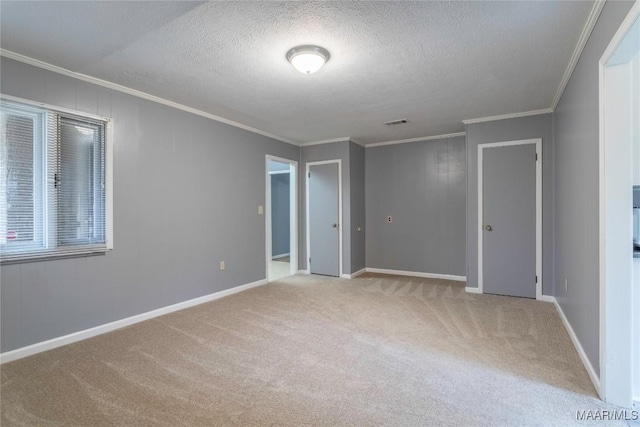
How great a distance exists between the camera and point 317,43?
96.6 inches

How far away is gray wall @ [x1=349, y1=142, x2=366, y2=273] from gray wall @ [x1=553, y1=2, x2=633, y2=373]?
3.04 m

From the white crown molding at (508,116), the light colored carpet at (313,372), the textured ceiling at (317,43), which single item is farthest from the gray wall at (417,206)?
the light colored carpet at (313,372)

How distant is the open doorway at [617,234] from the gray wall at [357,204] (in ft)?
12.8

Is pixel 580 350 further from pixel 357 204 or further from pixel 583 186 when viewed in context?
pixel 357 204

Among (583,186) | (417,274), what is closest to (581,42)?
(583,186)

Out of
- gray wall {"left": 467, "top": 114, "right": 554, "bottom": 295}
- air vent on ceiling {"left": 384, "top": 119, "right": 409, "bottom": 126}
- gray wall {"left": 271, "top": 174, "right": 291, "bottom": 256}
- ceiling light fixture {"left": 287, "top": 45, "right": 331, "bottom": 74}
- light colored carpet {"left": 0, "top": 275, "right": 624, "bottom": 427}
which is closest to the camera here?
light colored carpet {"left": 0, "top": 275, "right": 624, "bottom": 427}

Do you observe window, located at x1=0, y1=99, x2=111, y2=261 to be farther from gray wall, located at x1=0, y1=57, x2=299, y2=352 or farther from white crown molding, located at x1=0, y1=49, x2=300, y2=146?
white crown molding, located at x1=0, y1=49, x2=300, y2=146

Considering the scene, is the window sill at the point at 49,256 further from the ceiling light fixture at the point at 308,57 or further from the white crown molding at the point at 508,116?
the white crown molding at the point at 508,116

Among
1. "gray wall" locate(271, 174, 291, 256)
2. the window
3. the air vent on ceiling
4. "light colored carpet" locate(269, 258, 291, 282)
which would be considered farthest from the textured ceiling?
"gray wall" locate(271, 174, 291, 256)

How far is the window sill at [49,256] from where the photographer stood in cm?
255

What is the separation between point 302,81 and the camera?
315 centimetres

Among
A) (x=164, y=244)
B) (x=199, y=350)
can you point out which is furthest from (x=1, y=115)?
(x=199, y=350)

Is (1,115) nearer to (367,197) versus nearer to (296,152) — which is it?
(296,152)

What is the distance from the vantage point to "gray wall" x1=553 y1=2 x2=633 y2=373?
2.08 m
